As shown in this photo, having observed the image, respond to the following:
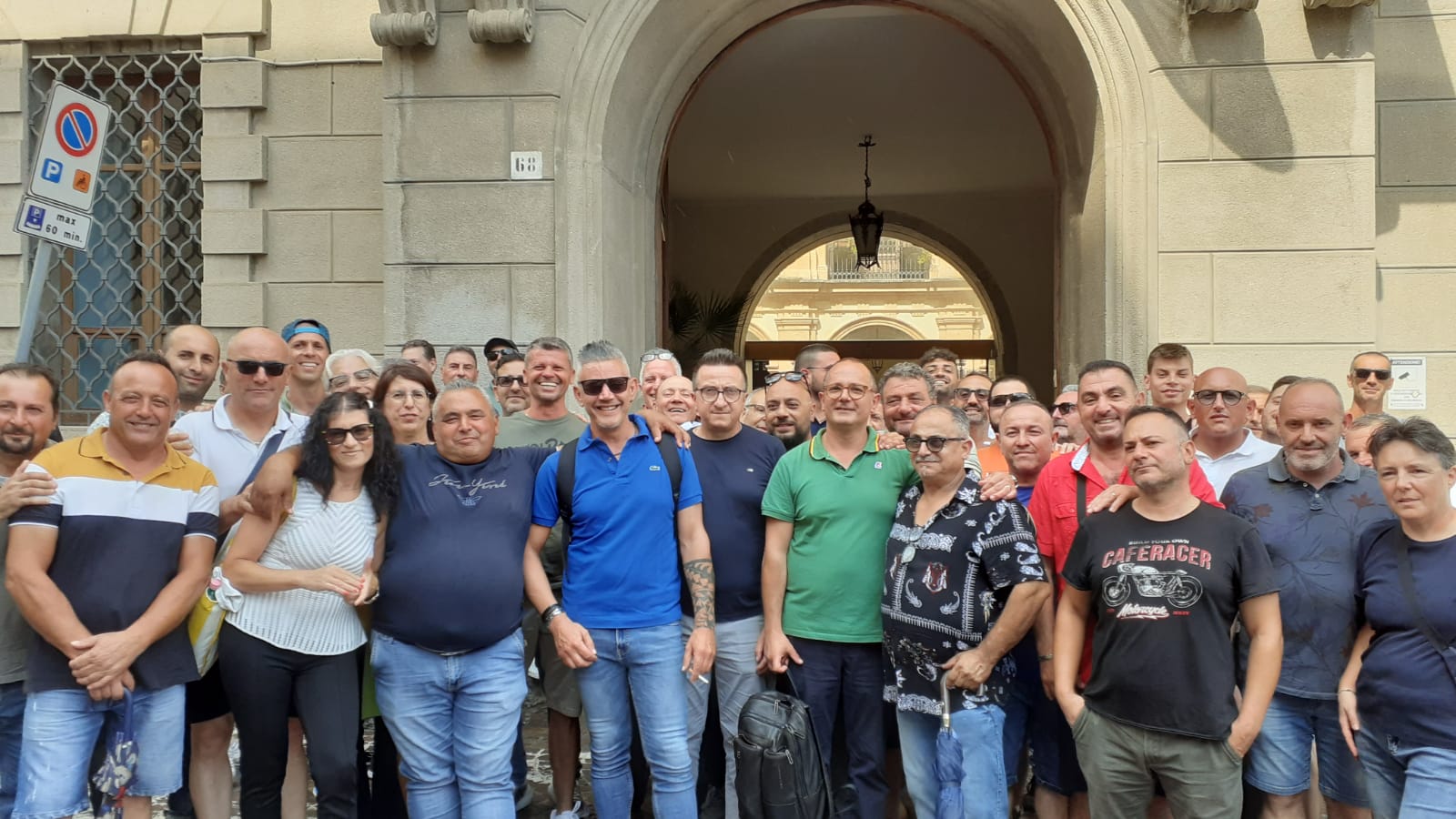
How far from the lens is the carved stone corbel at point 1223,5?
600cm

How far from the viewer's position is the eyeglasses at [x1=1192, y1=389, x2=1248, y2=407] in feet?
13.6

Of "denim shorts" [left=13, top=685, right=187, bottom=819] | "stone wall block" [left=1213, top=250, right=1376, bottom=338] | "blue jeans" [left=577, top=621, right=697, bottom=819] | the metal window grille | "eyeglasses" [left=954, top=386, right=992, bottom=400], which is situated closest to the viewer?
"denim shorts" [left=13, top=685, right=187, bottom=819]

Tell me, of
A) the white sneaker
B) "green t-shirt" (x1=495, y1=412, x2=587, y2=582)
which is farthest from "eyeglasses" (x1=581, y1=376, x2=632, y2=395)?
the white sneaker

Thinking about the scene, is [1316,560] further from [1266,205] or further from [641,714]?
[1266,205]

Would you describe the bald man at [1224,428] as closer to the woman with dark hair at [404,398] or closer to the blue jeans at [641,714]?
the blue jeans at [641,714]

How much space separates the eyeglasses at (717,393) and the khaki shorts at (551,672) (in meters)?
1.06

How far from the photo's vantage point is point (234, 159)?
24.0 feet

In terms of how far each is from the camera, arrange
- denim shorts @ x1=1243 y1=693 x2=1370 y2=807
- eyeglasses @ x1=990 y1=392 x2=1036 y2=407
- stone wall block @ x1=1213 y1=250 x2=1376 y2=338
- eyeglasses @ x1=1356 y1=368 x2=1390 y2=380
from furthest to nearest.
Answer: stone wall block @ x1=1213 y1=250 x2=1376 y2=338
eyeglasses @ x1=1356 y1=368 x2=1390 y2=380
eyeglasses @ x1=990 y1=392 x2=1036 y2=407
denim shorts @ x1=1243 y1=693 x2=1370 y2=807

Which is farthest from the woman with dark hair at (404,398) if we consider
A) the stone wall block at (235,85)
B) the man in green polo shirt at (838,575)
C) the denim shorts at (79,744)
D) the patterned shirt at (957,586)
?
the stone wall block at (235,85)

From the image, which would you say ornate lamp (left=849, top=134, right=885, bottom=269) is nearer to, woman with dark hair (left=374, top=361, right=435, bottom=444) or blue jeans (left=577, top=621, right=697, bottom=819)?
woman with dark hair (left=374, top=361, right=435, bottom=444)

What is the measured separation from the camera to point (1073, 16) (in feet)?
21.0

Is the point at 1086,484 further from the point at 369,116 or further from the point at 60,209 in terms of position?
the point at 369,116

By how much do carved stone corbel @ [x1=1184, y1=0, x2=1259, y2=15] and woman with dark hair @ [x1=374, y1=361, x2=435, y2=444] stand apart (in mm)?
4801

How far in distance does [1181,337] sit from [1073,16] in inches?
79.2
